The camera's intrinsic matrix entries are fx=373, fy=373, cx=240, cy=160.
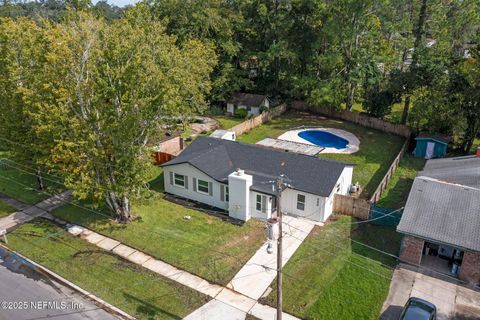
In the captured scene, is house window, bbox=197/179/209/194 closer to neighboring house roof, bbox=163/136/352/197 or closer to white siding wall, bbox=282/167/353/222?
neighboring house roof, bbox=163/136/352/197

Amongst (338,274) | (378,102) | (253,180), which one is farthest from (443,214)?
(378,102)

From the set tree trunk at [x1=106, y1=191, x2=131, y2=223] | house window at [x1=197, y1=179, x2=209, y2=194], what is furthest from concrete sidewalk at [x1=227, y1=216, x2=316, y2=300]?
tree trunk at [x1=106, y1=191, x2=131, y2=223]

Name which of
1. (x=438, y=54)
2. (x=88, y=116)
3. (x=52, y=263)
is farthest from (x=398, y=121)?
(x=52, y=263)

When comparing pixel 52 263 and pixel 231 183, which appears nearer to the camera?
pixel 52 263

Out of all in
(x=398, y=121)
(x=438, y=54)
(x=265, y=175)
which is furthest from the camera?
(x=398, y=121)

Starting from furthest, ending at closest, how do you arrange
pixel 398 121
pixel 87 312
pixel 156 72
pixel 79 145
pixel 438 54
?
pixel 398 121 → pixel 438 54 → pixel 156 72 → pixel 79 145 → pixel 87 312

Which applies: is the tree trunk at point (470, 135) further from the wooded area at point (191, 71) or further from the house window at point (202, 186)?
the house window at point (202, 186)

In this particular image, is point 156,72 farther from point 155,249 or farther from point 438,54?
point 438,54
